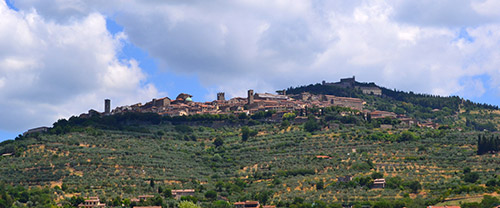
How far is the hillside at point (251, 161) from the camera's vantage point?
296 ft

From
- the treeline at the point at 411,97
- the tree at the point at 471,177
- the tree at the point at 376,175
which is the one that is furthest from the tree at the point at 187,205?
the treeline at the point at 411,97

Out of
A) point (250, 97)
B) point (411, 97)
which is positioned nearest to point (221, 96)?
point (250, 97)

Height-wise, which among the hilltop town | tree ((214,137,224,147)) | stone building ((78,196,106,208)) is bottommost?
stone building ((78,196,106,208))

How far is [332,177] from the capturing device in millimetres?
96625

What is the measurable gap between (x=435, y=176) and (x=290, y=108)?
1767 inches

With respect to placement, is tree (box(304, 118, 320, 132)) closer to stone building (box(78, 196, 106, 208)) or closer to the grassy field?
the grassy field

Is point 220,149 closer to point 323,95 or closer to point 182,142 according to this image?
point 182,142

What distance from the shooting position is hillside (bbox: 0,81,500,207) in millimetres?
90250

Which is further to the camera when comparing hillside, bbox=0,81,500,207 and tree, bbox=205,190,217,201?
tree, bbox=205,190,217,201

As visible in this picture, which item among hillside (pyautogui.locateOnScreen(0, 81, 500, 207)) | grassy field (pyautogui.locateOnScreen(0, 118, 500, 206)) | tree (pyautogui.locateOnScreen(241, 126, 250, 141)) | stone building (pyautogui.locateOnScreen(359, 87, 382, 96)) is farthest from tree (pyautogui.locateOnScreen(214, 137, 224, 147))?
stone building (pyautogui.locateOnScreen(359, 87, 382, 96))

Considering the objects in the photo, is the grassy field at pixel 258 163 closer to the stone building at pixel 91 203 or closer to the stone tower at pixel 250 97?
the stone building at pixel 91 203

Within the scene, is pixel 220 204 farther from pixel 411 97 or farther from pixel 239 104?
pixel 411 97

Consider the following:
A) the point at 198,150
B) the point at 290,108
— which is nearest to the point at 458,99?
the point at 290,108

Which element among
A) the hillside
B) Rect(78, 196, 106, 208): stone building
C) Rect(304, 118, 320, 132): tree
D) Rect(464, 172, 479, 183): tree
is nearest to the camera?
Rect(78, 196, 106, 208): stone building
